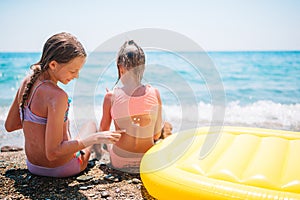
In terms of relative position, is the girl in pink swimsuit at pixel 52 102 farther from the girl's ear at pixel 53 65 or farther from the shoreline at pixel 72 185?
the shoreline at pixel 72 185

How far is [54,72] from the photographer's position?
2262 mm

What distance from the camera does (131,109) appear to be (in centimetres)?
265

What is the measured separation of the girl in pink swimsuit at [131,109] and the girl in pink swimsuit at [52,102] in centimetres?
43

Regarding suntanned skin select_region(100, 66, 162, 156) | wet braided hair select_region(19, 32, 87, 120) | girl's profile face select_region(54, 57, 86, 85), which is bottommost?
suntanned skin select_region(100, 66, 162, 156)

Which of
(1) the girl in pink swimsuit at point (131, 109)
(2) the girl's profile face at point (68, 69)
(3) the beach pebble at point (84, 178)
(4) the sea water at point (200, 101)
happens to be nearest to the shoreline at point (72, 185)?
(3) the beach pebble at point (84, 178)

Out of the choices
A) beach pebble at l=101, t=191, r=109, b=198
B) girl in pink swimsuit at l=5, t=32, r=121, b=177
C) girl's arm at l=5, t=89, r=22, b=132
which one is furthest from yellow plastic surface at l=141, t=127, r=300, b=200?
girl's arm at l=5, t=89, r=22, b=132

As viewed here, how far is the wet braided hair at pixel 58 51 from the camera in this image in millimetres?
2197

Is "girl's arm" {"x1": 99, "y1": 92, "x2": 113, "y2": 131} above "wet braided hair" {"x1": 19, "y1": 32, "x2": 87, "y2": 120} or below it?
below

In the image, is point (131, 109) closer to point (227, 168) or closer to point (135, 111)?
point (135, 111)

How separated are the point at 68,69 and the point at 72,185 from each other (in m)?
0.98

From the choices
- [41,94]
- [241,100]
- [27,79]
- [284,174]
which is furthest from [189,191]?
[241,100]

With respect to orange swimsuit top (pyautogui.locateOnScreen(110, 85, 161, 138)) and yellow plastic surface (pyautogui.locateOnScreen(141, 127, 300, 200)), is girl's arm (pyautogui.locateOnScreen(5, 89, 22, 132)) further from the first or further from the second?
yellow plastic surface (pyautogui.locateOnScreen(141, 127, 300, 200))

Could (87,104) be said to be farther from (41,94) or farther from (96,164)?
(41,94)

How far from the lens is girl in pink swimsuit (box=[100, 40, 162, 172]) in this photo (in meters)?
2.63
